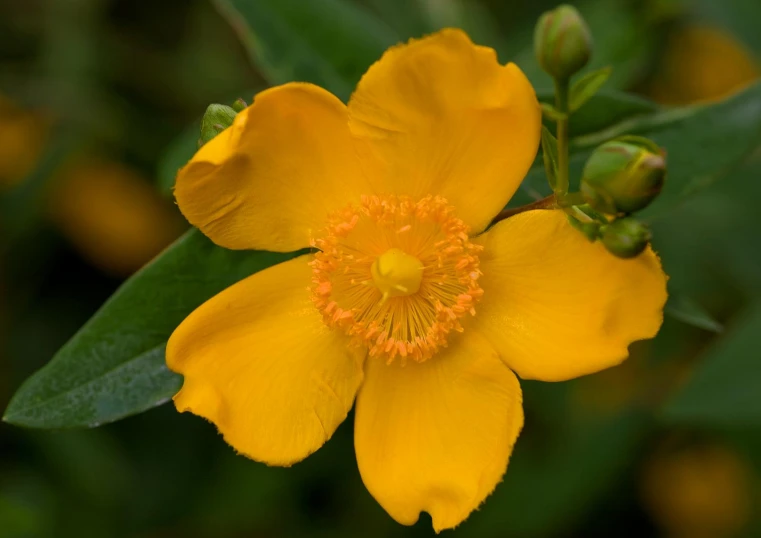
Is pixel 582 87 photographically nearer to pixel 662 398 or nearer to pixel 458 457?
pixel 458 457

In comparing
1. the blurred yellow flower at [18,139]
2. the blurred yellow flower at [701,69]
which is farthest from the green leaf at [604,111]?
the blurred yellow flower at [18,139]

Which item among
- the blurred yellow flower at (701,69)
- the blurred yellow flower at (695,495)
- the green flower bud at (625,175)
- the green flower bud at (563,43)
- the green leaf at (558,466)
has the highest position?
the green flower bud at (563,43)

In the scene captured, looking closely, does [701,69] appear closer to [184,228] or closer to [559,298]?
[184,228]

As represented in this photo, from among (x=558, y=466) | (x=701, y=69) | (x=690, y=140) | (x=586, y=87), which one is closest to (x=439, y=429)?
(x=586, y=87)

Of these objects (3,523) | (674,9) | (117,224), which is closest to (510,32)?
(674,9)

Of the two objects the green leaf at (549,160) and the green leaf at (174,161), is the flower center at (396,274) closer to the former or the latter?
the green leaf at (549,160)
